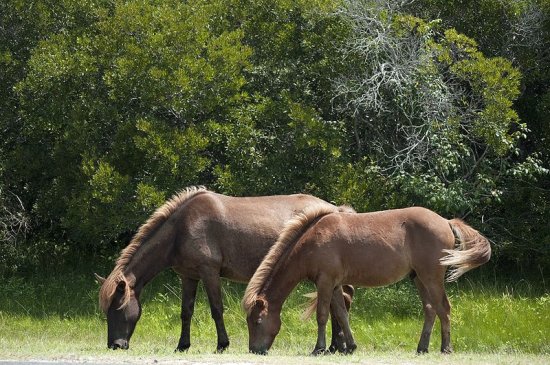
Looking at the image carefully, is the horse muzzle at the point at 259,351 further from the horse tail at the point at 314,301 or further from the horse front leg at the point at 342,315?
the horse tail at the point at 314,301

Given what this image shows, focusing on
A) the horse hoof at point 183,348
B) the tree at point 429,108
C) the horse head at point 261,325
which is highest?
the tree at point 429,108

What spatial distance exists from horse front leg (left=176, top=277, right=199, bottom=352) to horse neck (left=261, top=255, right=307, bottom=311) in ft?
5.46

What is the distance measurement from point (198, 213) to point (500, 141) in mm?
6095

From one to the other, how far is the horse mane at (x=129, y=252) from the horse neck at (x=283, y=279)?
6.42ft

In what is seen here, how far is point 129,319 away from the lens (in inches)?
515

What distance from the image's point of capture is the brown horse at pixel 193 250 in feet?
42.9

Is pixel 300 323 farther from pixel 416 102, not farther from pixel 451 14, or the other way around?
pixel 451 14

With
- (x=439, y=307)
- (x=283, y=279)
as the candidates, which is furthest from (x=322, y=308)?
(x=439, y=307)

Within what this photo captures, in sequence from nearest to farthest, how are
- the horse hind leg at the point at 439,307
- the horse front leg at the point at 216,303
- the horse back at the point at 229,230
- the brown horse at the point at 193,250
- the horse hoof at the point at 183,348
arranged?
the horse hind leg at the point at 439,307, the brown horse at the point at 193,250, the horse hoof at the point at 183,348, the horse front leg at the point at 216,303, the horse back at the point at 229,230

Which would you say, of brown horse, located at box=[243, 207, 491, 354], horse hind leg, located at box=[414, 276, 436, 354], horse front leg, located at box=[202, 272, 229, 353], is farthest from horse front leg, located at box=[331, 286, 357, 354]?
horse front leg, located at box=[202, 272, 229, 353]

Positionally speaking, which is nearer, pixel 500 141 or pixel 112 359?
pixel 112 359

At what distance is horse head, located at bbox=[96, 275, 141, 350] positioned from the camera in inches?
512

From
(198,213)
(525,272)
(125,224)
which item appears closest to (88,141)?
(125,224)

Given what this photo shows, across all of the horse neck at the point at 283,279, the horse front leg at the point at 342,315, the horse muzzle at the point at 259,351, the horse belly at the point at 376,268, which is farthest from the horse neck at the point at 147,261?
the horse belly at the point at 376,268
